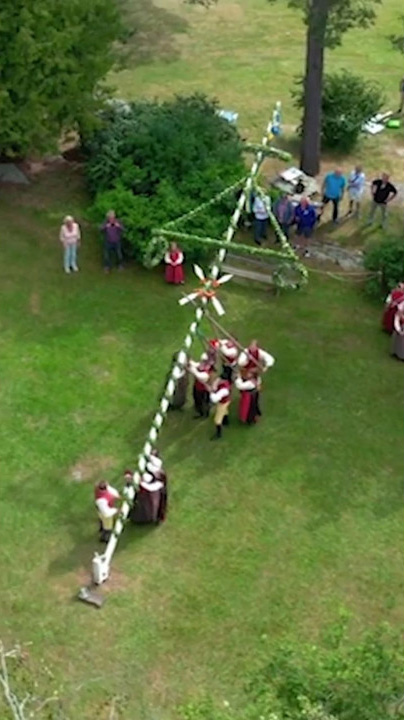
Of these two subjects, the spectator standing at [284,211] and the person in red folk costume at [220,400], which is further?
the spectator standing at [284,211]

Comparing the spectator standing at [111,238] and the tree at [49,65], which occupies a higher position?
the tree at [49,65]

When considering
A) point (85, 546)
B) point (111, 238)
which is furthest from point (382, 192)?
point (85, 546)

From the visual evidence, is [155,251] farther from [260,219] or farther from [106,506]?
[106,506]

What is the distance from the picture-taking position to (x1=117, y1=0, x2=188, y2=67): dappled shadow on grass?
2788 centimetres

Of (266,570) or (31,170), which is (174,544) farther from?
(31,170)

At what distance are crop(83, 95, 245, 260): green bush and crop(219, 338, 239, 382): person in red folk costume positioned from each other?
337cm

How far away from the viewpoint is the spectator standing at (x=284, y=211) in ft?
68.2

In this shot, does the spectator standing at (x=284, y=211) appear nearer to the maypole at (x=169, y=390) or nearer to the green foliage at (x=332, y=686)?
the maypole at (x=169, y=390)

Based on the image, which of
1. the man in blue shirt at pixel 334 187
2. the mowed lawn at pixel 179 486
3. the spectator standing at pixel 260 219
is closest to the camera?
the mowed lawn at pixel 179 486

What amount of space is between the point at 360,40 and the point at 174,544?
61.7 ft

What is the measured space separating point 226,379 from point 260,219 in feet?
16.0

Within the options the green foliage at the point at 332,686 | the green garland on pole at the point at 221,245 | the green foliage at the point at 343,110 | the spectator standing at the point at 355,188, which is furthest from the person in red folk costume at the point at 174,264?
the green foliage at the point at 332,686

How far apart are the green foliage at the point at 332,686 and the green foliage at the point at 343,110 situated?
16.5m

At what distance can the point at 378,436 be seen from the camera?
16891 millimetres
